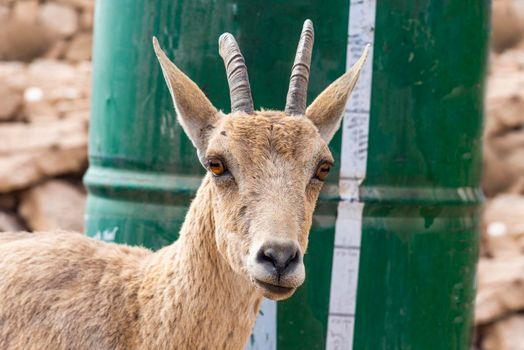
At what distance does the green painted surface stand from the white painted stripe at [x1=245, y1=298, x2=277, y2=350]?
410 mm

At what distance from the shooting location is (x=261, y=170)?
12.2 feet

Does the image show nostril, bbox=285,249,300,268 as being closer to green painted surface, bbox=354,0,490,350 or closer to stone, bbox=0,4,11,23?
green painted surface, bbox=354,0,490,350

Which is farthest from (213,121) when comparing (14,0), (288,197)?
(14,0)

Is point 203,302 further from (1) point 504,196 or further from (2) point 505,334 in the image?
(1) point 504,196

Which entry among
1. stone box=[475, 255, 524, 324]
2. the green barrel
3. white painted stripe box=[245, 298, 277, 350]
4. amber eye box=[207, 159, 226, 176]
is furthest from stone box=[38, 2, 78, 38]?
amber eye box=[207, 159, 226, 176]

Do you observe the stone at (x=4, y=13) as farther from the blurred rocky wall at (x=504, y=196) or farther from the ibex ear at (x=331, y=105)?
the ibex ear at (x=331, y=105)

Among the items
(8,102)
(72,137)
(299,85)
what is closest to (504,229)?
(72,137)

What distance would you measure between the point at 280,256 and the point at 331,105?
97 centimetres

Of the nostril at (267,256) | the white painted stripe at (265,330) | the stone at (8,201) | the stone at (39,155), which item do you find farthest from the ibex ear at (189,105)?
the stone at (8,201)

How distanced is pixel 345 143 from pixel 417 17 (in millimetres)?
723

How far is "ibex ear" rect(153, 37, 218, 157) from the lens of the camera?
3.95 meters

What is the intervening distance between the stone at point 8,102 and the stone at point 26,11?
4.62 feet

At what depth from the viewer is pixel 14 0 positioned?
1210 centimetres

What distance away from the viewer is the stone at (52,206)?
9.73 meters
